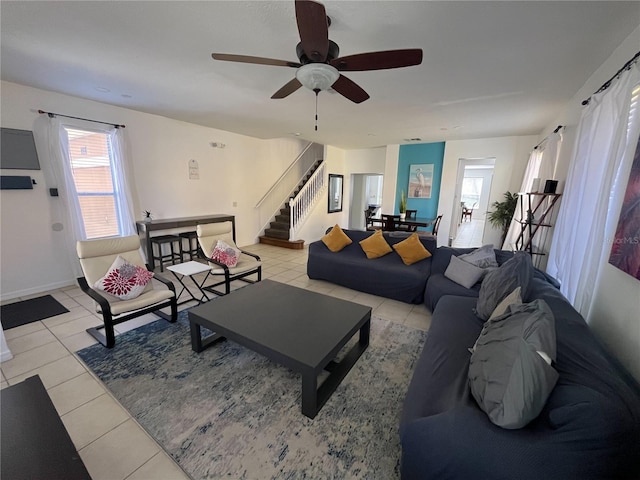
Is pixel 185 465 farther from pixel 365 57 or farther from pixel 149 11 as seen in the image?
pixel 149 11

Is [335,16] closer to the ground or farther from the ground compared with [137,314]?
farther from the ground

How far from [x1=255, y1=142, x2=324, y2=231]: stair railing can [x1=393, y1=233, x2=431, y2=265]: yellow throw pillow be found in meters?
4.26

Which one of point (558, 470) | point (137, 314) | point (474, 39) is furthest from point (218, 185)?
point (558, 470)

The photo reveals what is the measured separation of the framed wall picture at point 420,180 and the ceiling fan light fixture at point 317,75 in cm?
546

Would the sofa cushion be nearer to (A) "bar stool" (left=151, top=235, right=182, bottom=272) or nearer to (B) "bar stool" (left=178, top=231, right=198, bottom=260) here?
(B) "bar stool" (left=178, top=231, right=198, bottom=260)

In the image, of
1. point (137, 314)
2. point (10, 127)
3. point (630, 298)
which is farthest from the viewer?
point (10, 127)

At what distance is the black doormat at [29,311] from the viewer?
2.76m

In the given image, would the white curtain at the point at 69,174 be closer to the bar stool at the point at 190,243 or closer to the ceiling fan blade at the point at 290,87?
the bar stool at the point at 190,243

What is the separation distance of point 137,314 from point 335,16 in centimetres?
308

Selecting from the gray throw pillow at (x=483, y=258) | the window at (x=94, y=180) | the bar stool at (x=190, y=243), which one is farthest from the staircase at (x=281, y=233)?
the gray throw pillow at (x=483, y=258)

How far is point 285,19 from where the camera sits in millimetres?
1842

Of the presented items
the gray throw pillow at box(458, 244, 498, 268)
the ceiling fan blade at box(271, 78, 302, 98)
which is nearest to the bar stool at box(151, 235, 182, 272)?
the ceiling fan blade at box(271, 78, 302, 98)

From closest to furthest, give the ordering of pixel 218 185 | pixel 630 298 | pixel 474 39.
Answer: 1. pixel 630 298
2. pixel 474 39
3. pixel 218 185

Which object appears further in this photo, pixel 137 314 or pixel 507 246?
pixel 507 246
